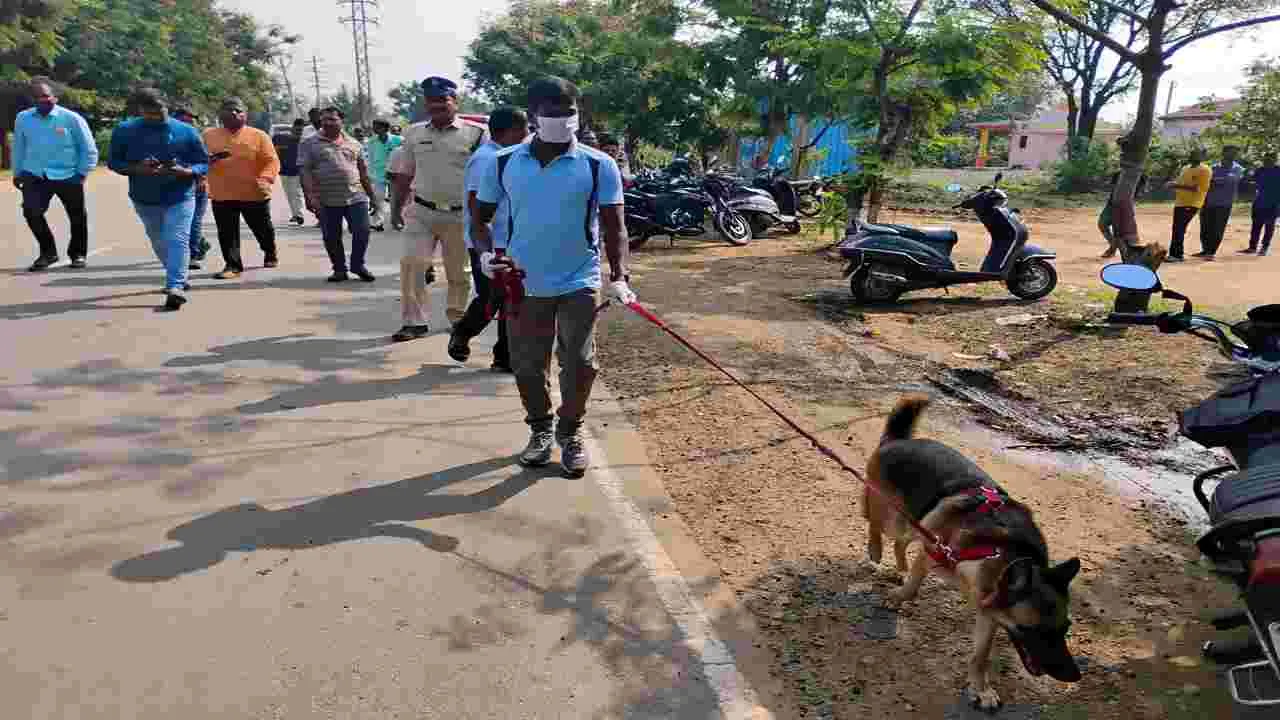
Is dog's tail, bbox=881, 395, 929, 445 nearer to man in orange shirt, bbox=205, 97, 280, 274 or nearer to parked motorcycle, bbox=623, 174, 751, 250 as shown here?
man in orange shirt, bbox=205, 97, 280, 274

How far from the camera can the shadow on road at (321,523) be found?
3.29 meters

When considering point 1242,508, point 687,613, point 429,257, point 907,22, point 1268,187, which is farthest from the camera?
point 1268,187

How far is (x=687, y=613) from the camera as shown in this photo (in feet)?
10.2

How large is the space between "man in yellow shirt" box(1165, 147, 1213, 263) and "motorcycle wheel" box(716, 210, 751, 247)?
21.4ft

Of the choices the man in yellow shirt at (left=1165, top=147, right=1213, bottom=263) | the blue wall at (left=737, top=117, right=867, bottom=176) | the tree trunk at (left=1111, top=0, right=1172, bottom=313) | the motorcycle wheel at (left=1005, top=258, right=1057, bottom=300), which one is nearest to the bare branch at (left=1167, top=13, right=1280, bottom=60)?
the tree trunk at (left=1111, top=0, right=1172, bottom=313)

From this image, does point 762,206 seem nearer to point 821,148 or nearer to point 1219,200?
point 821,148

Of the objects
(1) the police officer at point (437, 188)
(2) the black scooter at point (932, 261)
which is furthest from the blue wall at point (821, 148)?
(1) the police officer at point (437, 188)

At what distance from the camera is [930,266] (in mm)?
8906

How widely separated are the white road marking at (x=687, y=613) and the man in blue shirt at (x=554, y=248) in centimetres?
41

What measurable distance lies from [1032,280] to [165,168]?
27.5 feet

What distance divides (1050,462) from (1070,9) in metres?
6.93

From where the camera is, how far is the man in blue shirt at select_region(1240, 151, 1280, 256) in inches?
522

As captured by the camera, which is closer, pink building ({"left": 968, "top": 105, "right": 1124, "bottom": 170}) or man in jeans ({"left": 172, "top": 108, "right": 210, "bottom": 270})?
man in jeans ({"left": 172, "top": 108, "right": 210, "bottom": 270})

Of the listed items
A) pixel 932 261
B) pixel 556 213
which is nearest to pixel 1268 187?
pixel 932 261
